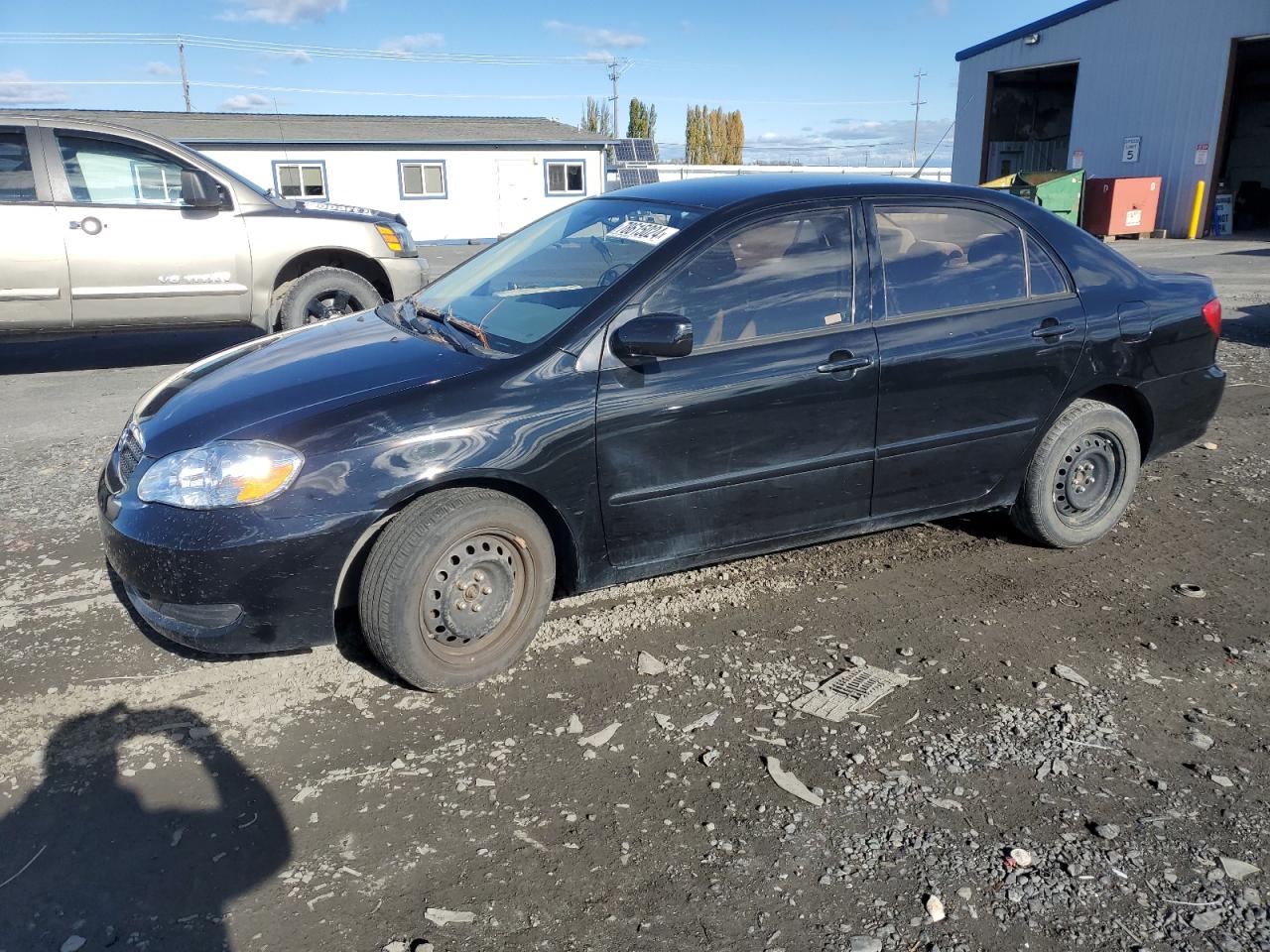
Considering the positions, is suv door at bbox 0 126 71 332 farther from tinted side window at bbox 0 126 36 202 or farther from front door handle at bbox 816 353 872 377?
front door handle at bbox 816 353 872 377

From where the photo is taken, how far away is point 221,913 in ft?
7.64

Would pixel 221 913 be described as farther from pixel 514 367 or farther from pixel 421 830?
pixel 514 367

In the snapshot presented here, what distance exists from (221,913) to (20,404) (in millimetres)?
6333

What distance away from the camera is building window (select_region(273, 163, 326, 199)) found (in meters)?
29.5

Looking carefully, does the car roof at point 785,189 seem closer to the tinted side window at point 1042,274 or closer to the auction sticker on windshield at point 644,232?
the auction sticker on windshield at point 644,232

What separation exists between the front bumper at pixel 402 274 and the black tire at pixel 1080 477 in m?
5.65

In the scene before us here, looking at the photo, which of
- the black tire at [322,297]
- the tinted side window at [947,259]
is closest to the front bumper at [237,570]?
the tinted side window at [947,259]

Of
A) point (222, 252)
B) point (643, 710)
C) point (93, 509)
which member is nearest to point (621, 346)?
point (643, 710)

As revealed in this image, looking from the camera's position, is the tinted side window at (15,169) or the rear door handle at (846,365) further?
the tinted side window at (15,169)

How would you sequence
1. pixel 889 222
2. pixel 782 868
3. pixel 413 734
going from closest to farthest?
pixel 782 868 < pixel 413 734 < pixel 889 222

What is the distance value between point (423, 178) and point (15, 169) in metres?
25.1

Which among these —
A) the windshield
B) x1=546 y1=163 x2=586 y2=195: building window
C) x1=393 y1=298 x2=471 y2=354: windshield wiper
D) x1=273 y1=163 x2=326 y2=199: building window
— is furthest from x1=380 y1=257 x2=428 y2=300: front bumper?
x1=546 y1=163 x2=586 y2=195: building window

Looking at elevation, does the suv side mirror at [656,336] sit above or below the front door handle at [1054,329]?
above

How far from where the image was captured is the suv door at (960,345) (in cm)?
386
